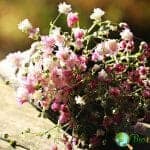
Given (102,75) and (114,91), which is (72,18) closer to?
(102,75)

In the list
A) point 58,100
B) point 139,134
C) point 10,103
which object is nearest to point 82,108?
point 58,100

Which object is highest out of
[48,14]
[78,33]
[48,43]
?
[48,14]

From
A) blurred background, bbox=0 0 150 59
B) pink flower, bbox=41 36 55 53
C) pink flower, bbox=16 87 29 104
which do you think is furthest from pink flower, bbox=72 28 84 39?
blurred background, bbox=0 0 150 59

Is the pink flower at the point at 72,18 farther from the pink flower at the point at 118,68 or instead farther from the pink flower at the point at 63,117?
the pink flower at the point at 63,117

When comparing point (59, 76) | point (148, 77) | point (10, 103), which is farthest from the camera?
point (10, 103)

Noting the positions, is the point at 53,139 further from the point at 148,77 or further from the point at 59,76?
the point at 148,77

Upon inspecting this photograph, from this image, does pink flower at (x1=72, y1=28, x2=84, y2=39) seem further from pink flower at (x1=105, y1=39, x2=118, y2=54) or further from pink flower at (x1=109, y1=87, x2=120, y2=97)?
pink flower at (x1=109, y1=87, x2=120, y2=97)

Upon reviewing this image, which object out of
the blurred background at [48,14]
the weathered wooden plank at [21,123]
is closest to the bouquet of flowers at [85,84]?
the weathered wooden plank at [21,123]

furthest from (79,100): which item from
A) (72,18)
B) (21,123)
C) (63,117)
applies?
(21,123)
